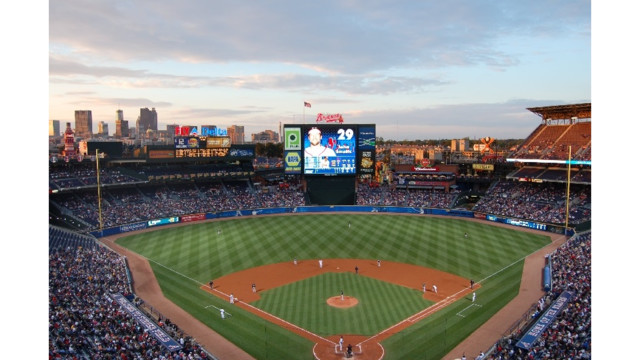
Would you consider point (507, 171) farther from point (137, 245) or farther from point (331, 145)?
point (137, 245)

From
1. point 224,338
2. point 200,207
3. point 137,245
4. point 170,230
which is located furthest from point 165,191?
point 224,338

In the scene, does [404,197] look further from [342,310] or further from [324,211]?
[342,310]

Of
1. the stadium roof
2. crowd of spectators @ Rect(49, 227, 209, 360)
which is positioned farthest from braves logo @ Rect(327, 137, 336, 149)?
crowd of spectators @ Rect(49, 227, 209, 360)

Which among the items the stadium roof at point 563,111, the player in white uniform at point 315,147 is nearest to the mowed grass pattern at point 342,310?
the player in white uniform at point 315,147

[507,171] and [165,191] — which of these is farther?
[507,171]

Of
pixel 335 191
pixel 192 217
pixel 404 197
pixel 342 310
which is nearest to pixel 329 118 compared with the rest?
pixel 335 191

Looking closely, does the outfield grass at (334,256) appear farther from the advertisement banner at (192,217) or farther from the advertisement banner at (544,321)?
the advertisement banner at (544,321)

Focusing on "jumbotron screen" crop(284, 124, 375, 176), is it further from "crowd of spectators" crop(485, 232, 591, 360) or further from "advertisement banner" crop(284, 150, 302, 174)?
"crowd of spectators" crop(485, 232, 591, 360)
